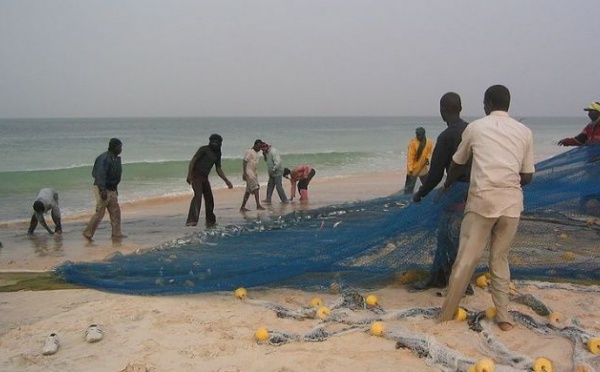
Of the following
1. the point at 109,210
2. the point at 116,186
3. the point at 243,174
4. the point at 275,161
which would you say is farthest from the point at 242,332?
the point at 275,161

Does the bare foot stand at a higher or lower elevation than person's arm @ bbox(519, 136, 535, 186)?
lower

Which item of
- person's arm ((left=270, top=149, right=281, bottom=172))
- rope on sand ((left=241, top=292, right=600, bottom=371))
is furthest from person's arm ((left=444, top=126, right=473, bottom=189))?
person's arm ((left=270, top=149, right=281, bottom=172))

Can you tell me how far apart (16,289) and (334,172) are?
706 inches

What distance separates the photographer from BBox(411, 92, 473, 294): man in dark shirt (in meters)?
4.38

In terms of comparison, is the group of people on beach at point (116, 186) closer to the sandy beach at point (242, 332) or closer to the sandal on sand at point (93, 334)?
the sandy beach at point (242, 332)

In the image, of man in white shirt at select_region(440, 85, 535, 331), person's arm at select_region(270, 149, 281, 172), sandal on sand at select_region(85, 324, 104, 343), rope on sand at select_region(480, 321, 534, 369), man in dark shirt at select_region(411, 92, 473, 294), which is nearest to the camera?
rope on sand at select_region(480, 321, 534, 369)

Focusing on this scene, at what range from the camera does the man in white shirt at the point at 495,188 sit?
365 centimetres

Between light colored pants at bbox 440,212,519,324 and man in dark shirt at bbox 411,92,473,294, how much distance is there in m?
0.65

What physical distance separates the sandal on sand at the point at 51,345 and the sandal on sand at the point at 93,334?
0.66 ft

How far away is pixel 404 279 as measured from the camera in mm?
4953

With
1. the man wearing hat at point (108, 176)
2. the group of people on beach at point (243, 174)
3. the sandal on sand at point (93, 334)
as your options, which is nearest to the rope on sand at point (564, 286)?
the sandal on sand at point (93, 334)

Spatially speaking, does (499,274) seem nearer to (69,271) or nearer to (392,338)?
(392,338)

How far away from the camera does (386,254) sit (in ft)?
15.9

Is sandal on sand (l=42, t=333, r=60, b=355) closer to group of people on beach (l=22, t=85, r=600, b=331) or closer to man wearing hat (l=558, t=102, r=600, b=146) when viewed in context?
group of people on beach (l=22, t=85, r=600, b=331)
